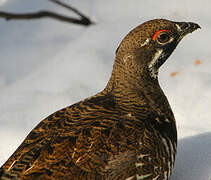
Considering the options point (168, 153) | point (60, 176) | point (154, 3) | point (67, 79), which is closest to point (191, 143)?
point (168, 153)

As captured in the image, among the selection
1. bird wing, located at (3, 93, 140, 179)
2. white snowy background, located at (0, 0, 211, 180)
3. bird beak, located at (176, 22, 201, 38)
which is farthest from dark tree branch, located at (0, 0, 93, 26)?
bird wing, located at (3, 93, 140, 179)

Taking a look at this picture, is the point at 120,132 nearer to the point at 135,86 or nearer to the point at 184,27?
the point at 135,86

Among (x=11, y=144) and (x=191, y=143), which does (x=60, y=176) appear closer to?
(x=191, y=143)

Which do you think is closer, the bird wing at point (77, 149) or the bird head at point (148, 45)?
the bird wing at point (77, 149)

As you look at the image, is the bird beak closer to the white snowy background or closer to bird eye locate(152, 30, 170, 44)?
bird eye locate(152, 30, 170, 44)

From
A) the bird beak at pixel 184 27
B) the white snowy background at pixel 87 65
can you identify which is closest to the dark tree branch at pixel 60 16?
the white snowy background at pixel 87 65

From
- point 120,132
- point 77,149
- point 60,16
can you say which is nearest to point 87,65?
point 60,16

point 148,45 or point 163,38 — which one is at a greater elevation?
point 163,38

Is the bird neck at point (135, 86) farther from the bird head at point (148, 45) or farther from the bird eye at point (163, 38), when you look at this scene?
the bird eye at point (163, 38)
